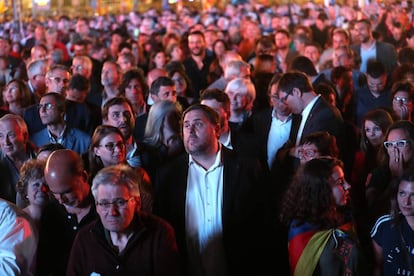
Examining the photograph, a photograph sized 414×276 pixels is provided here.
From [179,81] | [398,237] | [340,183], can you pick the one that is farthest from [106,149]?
[179,81]

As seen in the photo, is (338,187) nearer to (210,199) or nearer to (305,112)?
(210,199)

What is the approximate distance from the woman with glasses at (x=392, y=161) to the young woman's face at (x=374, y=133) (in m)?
0.70

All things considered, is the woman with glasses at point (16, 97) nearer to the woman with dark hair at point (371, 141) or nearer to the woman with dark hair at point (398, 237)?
the woman with dark hair at point (371, 141)

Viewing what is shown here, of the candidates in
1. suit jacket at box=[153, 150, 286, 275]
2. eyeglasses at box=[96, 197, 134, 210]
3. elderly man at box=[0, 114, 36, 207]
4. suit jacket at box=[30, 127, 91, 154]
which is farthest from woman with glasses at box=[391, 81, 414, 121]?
eyeglasses at box=[96, 197, 134, 210]

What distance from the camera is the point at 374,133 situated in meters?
6.52

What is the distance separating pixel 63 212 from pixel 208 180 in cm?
106

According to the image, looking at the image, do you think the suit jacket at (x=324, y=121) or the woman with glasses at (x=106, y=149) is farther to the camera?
the suit jacket at (x=324, y=121)

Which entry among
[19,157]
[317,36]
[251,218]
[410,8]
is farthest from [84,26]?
[251,218]

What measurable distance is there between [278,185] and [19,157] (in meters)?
2.18

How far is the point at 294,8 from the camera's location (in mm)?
26094

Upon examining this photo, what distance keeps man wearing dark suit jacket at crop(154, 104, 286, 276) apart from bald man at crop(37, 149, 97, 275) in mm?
769

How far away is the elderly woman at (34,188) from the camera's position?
480 centimetres

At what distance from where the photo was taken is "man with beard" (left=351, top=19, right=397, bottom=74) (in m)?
11.8

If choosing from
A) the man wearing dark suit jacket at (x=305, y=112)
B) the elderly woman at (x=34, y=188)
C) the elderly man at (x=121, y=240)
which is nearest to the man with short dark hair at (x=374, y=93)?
the man wearing dark suit jacket at (x=305, y=112)
